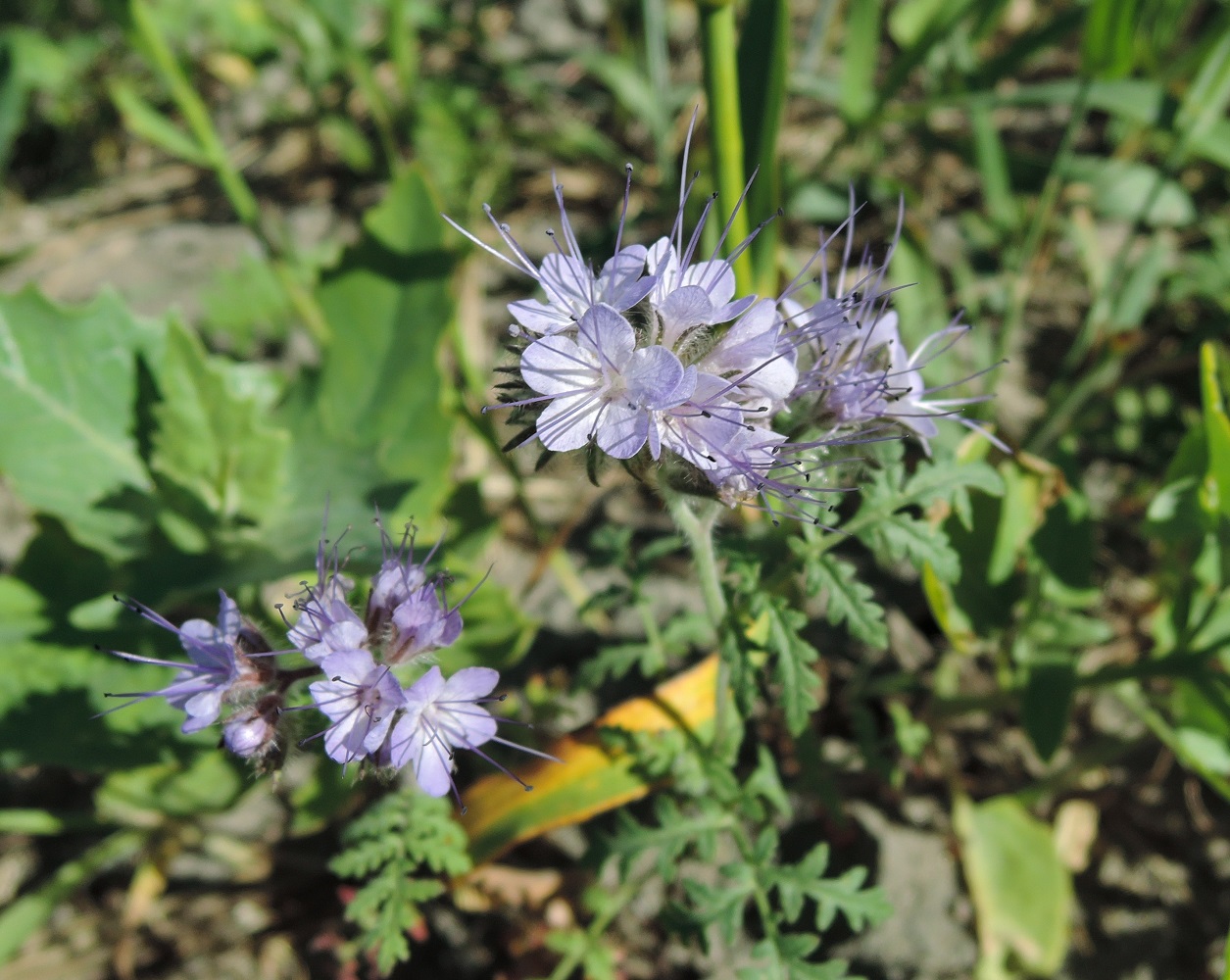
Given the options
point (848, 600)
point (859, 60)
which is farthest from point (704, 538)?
point (859, 60)

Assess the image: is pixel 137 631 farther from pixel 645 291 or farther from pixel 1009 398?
pixel 1009 398

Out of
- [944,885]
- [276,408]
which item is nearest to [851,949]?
[944,885]

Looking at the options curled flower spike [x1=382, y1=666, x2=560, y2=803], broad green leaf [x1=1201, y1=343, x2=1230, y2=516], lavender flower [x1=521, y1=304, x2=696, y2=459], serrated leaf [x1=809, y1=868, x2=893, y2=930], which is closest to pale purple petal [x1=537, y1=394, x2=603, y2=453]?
lavender flower [x1=521, y1=304, x2=696, y2=459]

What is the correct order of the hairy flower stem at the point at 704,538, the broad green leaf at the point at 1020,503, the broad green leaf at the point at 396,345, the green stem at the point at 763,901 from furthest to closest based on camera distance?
the broad green leaf at the point at 396,345 < the broad green leaf at the point at 1020,503 < the green stem at the point at 763,901 < the hairy flower stem at the point at 704,538

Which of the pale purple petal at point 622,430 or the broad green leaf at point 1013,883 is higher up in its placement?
the pale purple petal at point 622,430

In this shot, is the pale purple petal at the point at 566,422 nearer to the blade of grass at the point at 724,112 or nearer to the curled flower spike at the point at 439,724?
the curled flower spike at the point at 439,724

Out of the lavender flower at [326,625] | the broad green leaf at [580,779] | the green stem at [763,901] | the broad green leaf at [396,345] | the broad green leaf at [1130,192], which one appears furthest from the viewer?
the broad green leaf at [1130,192]

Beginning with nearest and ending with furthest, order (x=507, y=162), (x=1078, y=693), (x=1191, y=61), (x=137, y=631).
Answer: (x=137, y=631) → (x=1078, y=693) → (x=1191, y=61) → (x=507, y=162)

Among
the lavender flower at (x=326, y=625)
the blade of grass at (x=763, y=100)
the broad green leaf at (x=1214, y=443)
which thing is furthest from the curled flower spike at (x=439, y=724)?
the broad green leaf at (x=1214, y=443)
